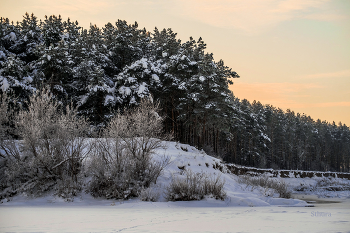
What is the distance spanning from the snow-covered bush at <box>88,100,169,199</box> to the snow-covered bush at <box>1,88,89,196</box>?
1045mm

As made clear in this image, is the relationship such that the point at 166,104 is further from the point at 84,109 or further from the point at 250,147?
the point at 250,147

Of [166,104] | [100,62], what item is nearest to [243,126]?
[166,104]

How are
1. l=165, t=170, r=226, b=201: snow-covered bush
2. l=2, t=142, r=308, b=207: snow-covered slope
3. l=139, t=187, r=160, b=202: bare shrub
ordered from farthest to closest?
l=139, t=187, r=160, b=202: bare shrub < l=165, t=170, r=226, b=201: snow-covered bush < l=2, t=142, r=308, b=207: snow-covered slope

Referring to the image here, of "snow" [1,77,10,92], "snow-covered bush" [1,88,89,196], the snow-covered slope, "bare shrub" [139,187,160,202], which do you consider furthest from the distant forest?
"bare shrub" [139,187,160,202]

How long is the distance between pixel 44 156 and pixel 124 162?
4.06m

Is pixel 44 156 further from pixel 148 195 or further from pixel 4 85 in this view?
pixel 4 85

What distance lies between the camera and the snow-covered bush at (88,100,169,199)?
1483 cm

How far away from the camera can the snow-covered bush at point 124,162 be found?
48.6ft

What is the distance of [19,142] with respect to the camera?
1590 centimetres

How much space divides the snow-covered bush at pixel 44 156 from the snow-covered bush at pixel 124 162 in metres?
1.04

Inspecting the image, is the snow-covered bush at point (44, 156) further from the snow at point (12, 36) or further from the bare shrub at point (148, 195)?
the snow at point (12, 36)

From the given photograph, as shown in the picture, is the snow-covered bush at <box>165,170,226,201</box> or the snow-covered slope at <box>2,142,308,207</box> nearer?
the snow-covered slope at <box>2,142,308,207</box>

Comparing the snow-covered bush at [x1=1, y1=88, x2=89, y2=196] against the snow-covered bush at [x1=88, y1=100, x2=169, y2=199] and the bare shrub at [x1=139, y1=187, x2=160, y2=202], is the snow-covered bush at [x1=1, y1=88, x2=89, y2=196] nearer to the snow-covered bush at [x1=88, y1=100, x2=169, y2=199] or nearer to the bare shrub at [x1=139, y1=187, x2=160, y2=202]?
the snow-covered bush at [x1=88, y1=100, x2=169, y2=199]

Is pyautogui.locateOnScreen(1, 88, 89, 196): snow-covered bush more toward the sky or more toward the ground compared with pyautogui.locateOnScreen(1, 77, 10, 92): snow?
more toward the ground
